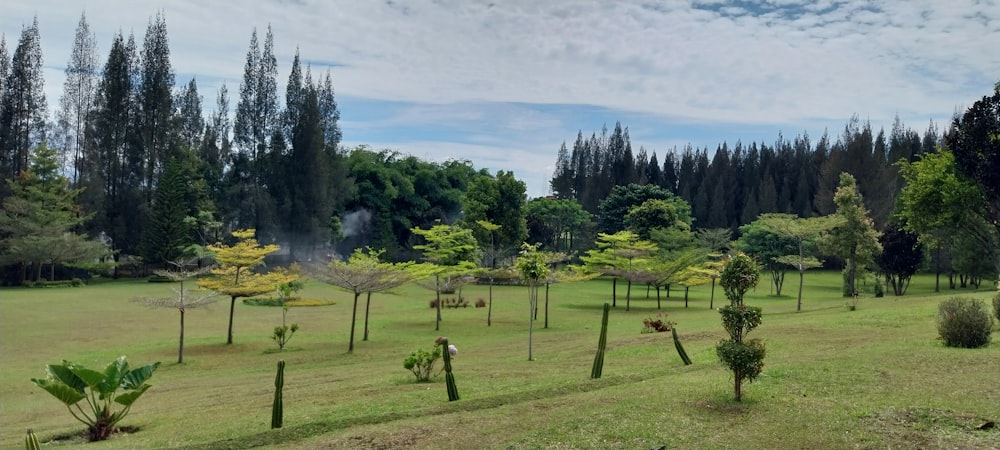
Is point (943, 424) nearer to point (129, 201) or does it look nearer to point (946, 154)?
point (946, 154)

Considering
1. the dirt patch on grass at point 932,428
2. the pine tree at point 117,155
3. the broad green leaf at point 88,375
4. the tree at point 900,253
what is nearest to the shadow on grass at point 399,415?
the broad green leaf at point 88,375

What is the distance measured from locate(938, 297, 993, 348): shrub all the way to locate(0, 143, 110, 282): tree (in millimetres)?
53480

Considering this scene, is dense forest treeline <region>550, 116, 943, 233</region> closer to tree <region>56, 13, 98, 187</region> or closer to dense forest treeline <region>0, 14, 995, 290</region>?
dense forest treeline <region>0, 14, 995, 290</region>

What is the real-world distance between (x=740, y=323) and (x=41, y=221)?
54.1 meters

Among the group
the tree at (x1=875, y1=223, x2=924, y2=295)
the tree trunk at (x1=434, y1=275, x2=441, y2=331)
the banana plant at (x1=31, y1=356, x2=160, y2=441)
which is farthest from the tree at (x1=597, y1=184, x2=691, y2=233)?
the banana plant at (x1=31, y1=356, x2=160, y2=441)

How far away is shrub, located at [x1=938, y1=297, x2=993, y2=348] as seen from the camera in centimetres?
1495

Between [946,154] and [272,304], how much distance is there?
3803 centimetres

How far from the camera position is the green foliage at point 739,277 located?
405 inches

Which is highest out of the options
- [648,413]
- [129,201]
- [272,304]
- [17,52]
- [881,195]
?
[17,52]

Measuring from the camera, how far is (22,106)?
57719 millimetres

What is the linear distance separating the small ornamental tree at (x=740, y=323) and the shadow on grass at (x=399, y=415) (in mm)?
3220

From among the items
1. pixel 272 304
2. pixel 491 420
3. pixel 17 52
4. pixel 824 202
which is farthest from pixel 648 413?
pixel 824 202

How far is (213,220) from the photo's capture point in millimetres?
62344

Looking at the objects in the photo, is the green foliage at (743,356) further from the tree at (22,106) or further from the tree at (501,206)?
the tree at (22,106)
